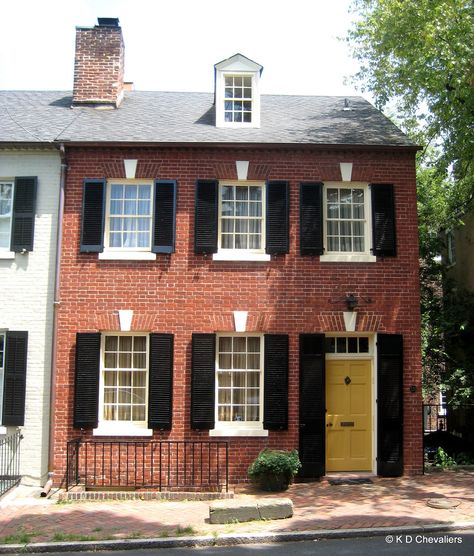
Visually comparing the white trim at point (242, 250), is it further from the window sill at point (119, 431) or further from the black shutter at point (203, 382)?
the window sill at point (119, 431)

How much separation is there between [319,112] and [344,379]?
6424 mm

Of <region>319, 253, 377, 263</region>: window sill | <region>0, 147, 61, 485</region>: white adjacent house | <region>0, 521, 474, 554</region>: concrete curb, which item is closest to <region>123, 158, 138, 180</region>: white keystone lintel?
<region>0, 147, 61, 485</region>: white adjacent house

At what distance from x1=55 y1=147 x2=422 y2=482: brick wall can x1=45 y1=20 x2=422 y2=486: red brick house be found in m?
0.03

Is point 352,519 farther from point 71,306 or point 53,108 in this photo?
point 53,108

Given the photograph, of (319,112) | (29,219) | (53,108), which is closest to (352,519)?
(29,219)

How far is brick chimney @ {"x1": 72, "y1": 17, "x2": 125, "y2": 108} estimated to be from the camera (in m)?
14.4

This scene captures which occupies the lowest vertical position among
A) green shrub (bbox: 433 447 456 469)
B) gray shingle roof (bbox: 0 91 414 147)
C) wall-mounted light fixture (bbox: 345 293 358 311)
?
green shrub (bbox: 433 447 456 469)

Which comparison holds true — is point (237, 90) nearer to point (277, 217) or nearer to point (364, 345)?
point (277, 217)

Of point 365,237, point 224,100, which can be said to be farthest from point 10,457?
point 224,100

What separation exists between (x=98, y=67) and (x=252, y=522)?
10.8m

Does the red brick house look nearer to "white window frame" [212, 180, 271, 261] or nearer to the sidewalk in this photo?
"white window frame" [212, 180, 271, 261]

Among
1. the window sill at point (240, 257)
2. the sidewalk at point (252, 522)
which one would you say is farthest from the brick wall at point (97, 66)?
the sidewalk at point (252, 522)

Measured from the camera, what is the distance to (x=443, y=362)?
Result: 15.6 meters

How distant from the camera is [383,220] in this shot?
12281mm
